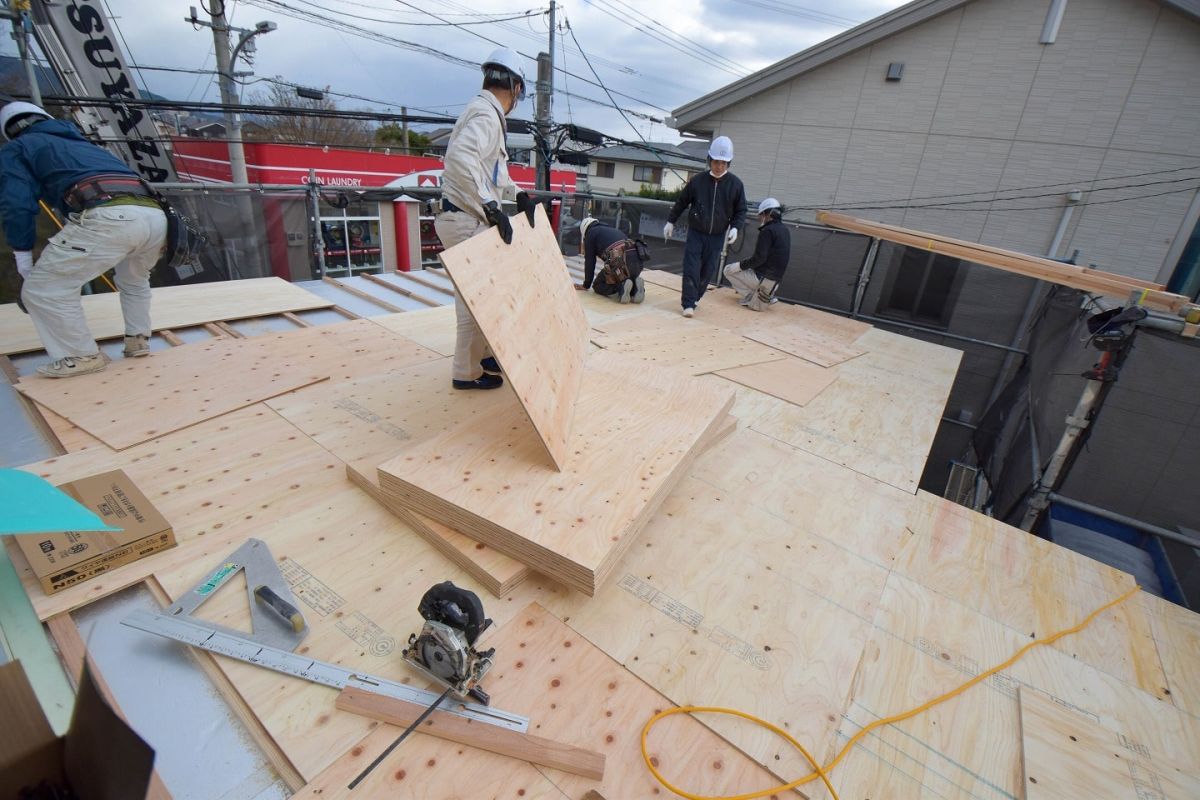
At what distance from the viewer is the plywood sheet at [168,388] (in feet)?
9.20

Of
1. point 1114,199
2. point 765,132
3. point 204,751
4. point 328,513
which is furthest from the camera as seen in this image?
point 765,132

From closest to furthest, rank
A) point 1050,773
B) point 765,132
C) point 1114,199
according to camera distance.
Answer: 1. point 1050,773
2. point 1114,199
3. point 765,132

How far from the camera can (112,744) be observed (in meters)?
0.77

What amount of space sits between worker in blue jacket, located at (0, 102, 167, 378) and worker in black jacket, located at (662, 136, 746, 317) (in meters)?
4.74

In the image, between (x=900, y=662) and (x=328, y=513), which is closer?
(x=900, y=662)

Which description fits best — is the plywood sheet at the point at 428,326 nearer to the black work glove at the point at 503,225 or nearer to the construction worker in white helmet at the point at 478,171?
the construction worker in white helmet at the point at 478,171

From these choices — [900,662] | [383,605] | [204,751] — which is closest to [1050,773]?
[900,662]

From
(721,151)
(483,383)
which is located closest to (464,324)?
(483,383)

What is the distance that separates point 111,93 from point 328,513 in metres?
7.59

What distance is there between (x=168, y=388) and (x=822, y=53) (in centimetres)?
1115

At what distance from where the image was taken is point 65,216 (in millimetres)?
3131

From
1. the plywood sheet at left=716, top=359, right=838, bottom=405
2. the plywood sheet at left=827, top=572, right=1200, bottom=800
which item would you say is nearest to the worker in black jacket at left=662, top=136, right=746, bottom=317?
the plywood sheet at left=716, top=359, right=838, bottom=405

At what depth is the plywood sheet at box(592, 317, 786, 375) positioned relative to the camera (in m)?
4.66

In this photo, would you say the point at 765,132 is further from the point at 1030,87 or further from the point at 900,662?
the point at 900,662
